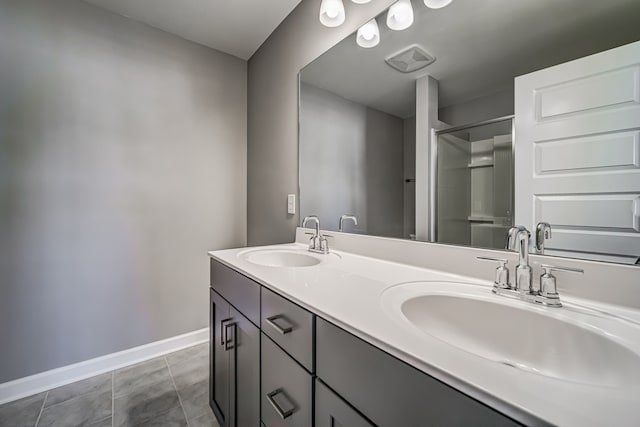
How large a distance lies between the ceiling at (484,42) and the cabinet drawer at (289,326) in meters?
0.90

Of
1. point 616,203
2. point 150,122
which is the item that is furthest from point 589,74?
point 150,122

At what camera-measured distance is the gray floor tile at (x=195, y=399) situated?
1.39 metres

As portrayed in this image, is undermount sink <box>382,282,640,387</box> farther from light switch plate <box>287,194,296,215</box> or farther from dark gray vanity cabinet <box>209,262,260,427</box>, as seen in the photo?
light switch plate <box>287,194,296,215</box>

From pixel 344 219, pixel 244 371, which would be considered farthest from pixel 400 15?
pixel 244 371

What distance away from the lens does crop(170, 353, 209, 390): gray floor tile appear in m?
1.63

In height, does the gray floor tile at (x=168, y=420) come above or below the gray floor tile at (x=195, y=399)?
above

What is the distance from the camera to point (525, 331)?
628 mm

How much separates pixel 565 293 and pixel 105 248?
2265 millimetres

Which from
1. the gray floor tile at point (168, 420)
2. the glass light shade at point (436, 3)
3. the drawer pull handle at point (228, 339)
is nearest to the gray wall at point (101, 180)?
the gray floor tile at point (168, 420)

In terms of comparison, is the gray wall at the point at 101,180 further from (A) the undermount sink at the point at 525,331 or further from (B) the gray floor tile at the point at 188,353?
(A) the undermount sink at the point at 525,331

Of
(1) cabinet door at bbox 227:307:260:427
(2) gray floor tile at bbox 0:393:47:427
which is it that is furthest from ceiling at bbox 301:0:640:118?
(2) gray floor tile at bbox 0:393:47:427

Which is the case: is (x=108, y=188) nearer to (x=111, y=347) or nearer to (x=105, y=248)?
(x=105, y=248)

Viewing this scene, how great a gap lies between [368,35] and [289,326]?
1.33 m

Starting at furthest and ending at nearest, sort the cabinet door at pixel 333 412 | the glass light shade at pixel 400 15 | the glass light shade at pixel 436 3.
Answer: the glass light shade at pixel 400 15 → the glass light shade at pixel 436 3 → the cabinet door at pixel 333 412
